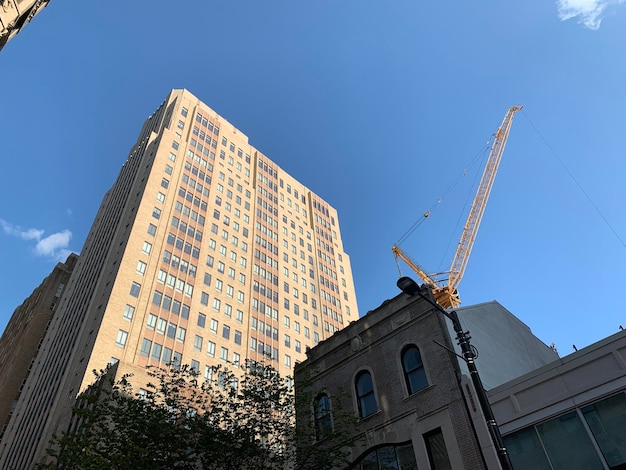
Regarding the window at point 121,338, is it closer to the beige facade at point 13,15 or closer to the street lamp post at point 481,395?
the beige facade at point 13,15

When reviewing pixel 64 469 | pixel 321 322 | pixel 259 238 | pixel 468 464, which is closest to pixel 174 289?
pixel 259 238

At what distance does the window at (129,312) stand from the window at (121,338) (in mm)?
1894

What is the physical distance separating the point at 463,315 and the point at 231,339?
45484 mm

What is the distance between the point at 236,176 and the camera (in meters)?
81.8

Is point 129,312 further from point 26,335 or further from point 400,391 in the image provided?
point 26,335

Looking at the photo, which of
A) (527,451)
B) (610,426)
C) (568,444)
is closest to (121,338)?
(527,451)

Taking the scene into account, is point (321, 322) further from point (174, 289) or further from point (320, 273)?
point (174, 289)

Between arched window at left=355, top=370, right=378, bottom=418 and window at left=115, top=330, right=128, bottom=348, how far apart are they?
37.1 meters

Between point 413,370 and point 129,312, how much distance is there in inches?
1667

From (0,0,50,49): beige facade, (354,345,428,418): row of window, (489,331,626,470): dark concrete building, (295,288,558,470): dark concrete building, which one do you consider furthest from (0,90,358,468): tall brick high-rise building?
(489,331,626,470): dark concrete building

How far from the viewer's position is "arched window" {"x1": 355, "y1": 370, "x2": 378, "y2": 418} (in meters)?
18.9

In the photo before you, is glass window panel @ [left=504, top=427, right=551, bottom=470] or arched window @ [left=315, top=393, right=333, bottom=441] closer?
glass window panel @ [left=504, top=427, right=551, bottom=470]

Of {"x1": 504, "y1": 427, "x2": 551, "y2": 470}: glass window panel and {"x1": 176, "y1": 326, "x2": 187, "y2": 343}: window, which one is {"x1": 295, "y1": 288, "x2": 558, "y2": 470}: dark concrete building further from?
{"x1": 176, "y1": 326, "x2": 187, "y2": 343}: window

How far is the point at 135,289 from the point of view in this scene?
54719 millimetres
